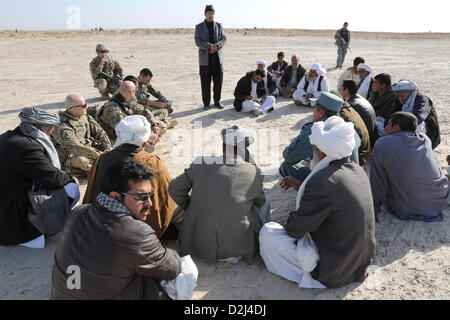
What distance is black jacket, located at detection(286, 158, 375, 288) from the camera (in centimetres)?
248

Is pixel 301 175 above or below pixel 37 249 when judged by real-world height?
above

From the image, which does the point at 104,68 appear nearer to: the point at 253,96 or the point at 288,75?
the point at 253,96

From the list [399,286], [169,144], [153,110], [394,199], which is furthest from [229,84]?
[399,286]

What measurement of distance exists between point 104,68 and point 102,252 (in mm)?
7124

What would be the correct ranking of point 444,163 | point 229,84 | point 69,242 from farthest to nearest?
point 229,84, point 444,163, point 69,242

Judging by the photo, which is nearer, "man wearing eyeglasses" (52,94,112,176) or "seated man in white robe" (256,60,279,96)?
"man wearing eyeglasses" (52,94,112,176)

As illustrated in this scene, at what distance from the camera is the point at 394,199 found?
3652mm

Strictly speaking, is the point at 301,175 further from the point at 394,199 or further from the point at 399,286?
the point at 399,286

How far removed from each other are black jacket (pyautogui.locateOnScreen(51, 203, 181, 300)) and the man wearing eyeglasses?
2518 mm

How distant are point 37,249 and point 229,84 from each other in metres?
7.45

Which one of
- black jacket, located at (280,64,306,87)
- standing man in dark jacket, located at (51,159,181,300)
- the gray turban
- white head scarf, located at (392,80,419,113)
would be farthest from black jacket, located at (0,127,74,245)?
black jacket, located at (280,64,306,87)

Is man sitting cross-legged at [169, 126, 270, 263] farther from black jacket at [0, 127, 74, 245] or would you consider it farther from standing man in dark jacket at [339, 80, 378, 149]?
standing man in dark jacket at [339, 80, 378, 149]

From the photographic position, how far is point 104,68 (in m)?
8.23

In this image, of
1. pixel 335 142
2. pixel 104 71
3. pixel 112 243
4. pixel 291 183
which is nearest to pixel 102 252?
pixel 112 243
